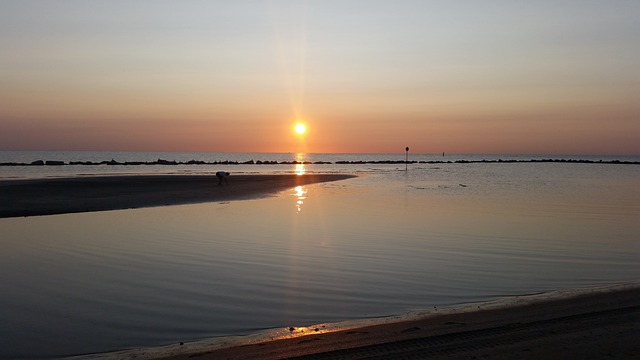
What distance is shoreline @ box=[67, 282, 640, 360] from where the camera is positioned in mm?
6332

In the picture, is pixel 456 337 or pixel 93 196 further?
pixel 93 196

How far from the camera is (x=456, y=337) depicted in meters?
6.86

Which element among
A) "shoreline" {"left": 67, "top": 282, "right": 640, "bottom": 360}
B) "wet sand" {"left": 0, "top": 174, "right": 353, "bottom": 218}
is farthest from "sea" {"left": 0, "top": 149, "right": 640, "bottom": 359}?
"wet sand" {"left": 0, "top": 174, "right": 353, "bottom": 218}

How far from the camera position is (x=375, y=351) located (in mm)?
6383

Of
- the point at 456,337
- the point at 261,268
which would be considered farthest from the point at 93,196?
the point at 456,337

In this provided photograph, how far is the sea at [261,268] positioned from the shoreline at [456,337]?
35 cm

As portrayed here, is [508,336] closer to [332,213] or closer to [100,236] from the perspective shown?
[100,236]

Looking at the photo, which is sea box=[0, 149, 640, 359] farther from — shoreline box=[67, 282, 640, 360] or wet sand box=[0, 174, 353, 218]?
wet sand box=[0, 174, 353, 218]

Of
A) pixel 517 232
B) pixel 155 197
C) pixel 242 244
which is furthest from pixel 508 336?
pixel 155 197

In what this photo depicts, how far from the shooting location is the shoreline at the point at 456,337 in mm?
6332

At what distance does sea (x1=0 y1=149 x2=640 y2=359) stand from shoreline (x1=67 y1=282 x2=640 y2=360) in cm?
35

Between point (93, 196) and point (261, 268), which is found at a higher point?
point (93, 196)

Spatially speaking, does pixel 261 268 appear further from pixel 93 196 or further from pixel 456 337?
pixel 93 196

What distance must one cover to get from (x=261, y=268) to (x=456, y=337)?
216 inches
